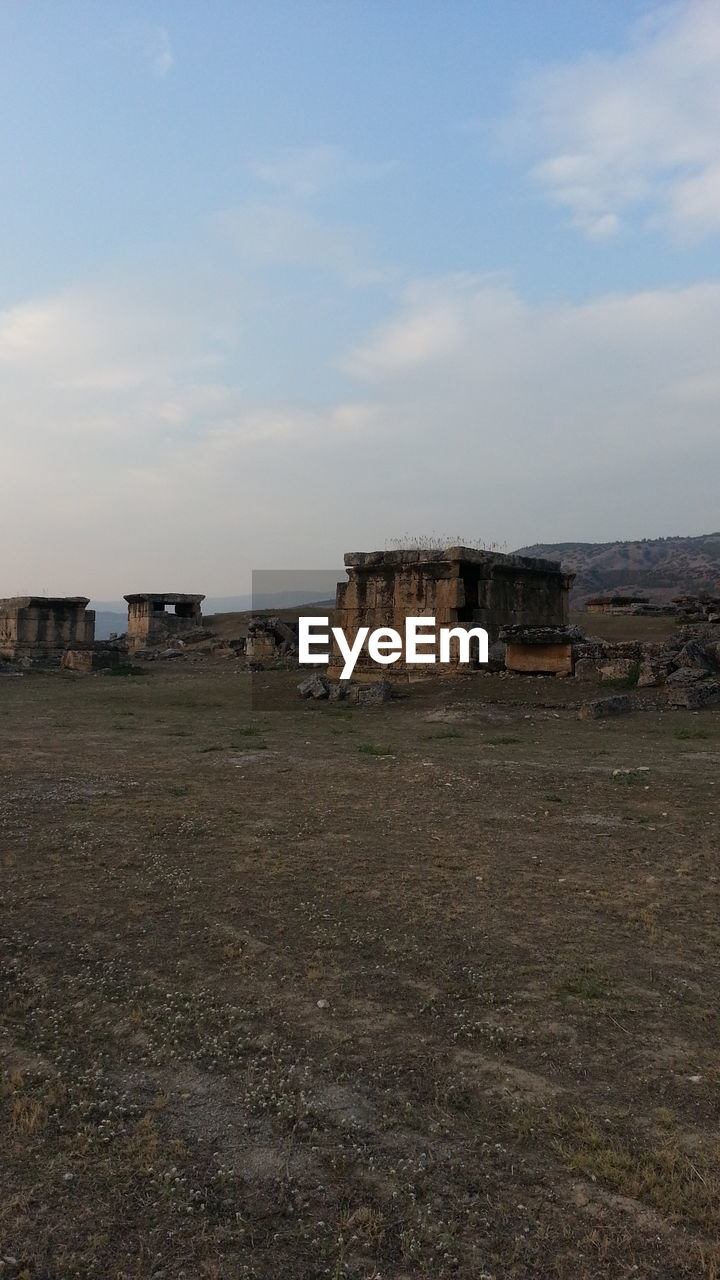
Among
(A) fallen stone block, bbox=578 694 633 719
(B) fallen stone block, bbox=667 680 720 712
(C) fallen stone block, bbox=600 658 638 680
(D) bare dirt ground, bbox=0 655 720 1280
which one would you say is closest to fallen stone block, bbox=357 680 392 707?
(A) fallen stone block, bbox=578 694 633 719

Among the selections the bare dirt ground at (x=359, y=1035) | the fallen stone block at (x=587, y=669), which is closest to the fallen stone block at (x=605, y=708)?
the fallen stone block at (x=587, y=669)

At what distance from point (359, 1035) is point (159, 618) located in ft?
109

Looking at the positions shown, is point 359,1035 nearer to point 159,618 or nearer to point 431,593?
point 431,593

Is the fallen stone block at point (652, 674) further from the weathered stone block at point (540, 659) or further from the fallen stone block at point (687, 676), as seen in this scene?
the weathered stone block at point (540, 659)

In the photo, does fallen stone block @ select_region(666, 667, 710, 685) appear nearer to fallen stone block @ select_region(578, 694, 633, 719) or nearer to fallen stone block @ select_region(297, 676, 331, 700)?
fallen stone block @ select_region(578, 694, 633, 719)

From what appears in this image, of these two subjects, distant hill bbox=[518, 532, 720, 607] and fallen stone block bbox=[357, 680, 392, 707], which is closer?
fallen stone block bbox=[357, 680, 392, 707]

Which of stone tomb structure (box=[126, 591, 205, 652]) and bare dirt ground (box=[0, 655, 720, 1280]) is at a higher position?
stone tomb structure (box=[126, 591, 205, 652])

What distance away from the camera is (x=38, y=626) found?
27609mm

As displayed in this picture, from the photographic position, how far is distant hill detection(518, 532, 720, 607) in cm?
6388

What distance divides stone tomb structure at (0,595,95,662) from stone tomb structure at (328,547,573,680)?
12810 millimetres

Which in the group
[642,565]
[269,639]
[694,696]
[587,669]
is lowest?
[694,696]

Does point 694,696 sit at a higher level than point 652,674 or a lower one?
lower

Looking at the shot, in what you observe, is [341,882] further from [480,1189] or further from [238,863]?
[480,1189]

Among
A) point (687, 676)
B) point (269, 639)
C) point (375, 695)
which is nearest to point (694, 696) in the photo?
point (687, 676)
